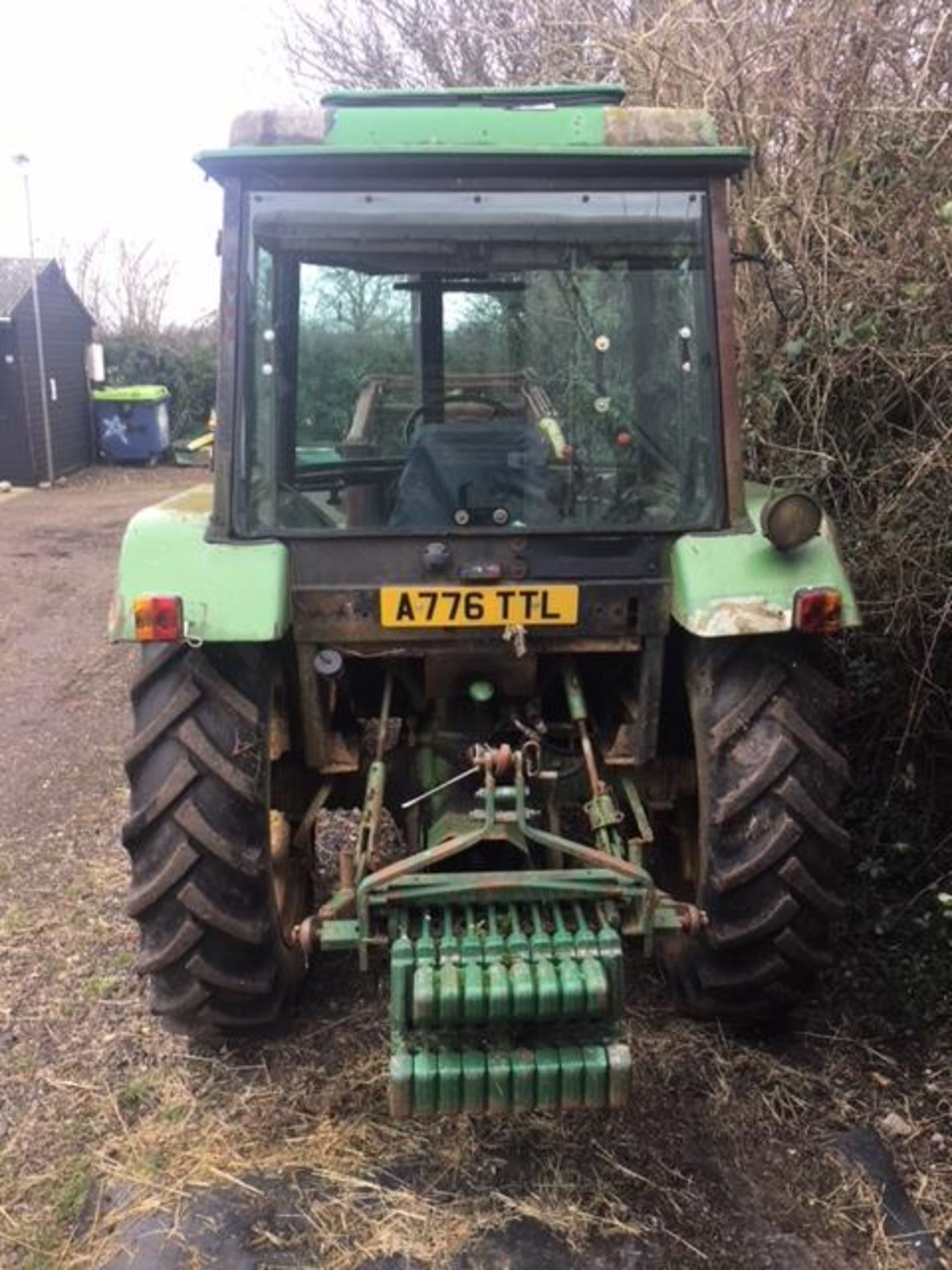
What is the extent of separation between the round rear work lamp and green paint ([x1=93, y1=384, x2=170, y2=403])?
2016 centimetres

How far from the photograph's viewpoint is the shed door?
61.7 ft

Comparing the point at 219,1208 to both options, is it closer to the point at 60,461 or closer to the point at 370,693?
the point at 370,693

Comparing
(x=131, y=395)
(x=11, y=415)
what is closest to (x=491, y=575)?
(x=11, y=415)

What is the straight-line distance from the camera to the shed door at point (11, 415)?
61.7ft

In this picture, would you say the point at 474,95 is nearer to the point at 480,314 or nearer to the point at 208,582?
the point at 480,314

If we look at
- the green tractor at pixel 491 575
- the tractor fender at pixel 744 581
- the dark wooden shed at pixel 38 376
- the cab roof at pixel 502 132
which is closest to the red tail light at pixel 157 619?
the green tractor at pixel 491 575

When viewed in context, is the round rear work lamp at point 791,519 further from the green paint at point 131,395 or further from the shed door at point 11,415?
the green paint at point 131,395

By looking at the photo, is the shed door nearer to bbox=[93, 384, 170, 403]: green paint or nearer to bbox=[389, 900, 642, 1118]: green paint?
bbox=[93, 384, 170, 403]: green paint

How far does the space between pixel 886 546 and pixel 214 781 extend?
2137 mm

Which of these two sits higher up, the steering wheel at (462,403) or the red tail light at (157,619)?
the steering wheel at (462,403)

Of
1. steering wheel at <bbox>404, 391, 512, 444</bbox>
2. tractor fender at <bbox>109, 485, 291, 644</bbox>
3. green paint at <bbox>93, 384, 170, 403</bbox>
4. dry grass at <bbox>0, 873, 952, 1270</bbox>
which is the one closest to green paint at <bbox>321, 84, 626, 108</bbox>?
steering wheel at <bbox>404, 391, 512, 444</bbox>

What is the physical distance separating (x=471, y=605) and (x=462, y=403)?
2.48 feet

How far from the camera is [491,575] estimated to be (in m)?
3.03

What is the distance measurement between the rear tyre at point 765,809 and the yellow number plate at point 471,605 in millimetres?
407
